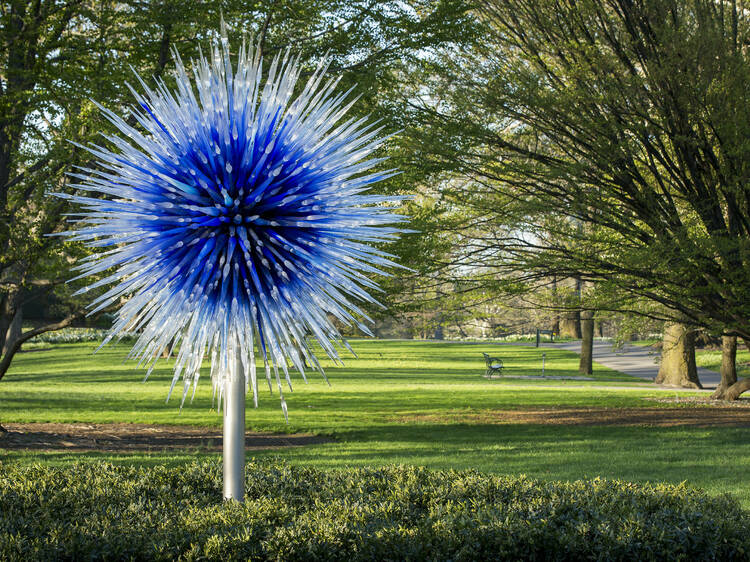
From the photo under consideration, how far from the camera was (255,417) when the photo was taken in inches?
599

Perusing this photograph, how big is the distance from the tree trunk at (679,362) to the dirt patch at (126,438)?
1326 cm

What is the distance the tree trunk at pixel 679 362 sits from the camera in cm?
2172

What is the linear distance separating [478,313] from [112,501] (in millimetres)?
9124

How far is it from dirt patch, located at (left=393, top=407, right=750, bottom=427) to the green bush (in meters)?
8.60

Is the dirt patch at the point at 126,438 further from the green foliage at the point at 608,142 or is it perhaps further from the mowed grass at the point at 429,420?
the green foliage at the point at 608,142

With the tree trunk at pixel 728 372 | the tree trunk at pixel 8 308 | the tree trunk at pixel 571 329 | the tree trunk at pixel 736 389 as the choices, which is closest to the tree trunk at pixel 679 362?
the tree trunk at pixel 728 372

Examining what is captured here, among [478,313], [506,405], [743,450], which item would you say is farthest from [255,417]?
[743,450]

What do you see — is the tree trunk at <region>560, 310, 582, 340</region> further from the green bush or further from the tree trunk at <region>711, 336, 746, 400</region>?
the green bush

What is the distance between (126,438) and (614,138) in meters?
9.26

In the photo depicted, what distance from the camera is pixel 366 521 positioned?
4961 millimetres

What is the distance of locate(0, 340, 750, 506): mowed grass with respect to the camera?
9.74 meters

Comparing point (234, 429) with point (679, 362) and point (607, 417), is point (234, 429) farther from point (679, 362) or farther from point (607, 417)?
point (679, 362)

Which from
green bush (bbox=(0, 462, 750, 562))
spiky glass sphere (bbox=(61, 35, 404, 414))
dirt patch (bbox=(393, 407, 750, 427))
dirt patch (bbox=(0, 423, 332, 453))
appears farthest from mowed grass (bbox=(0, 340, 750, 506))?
spiky glass sphere (bbox=(61, 35, 404, 414))

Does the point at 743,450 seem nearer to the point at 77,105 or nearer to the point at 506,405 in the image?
the point at 506,405
